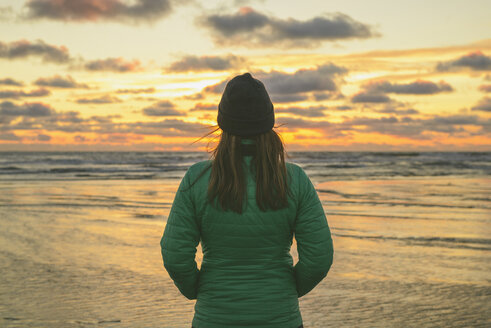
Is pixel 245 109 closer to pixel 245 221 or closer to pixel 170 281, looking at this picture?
pixel 245 221

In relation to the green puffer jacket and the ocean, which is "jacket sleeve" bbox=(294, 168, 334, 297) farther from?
the ocean

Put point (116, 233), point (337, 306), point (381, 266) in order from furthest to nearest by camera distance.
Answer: point (116, 233)
point (381, 266)
point (337, 306)

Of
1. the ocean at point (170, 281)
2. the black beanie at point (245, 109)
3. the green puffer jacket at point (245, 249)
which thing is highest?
the black beanie at point (245, 109)

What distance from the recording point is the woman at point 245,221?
219cm

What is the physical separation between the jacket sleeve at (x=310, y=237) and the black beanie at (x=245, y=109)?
272mm

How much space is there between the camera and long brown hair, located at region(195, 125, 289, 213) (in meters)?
2.16

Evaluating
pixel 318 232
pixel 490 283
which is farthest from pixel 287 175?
pixel 490 283

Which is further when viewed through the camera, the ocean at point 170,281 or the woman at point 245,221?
the ocean at point 170,281

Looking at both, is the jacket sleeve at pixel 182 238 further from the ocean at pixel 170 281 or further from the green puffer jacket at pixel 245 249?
the ocean at pixel 170 281

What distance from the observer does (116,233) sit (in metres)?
10.4

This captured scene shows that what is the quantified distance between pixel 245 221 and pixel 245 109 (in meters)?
0.46

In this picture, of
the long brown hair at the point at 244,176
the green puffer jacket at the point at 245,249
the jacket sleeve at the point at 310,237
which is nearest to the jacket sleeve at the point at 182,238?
the green puffer jacket at the point at 245,249

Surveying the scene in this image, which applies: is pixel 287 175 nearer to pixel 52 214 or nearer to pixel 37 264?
pixel 37 264

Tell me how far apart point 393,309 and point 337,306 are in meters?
0.60
